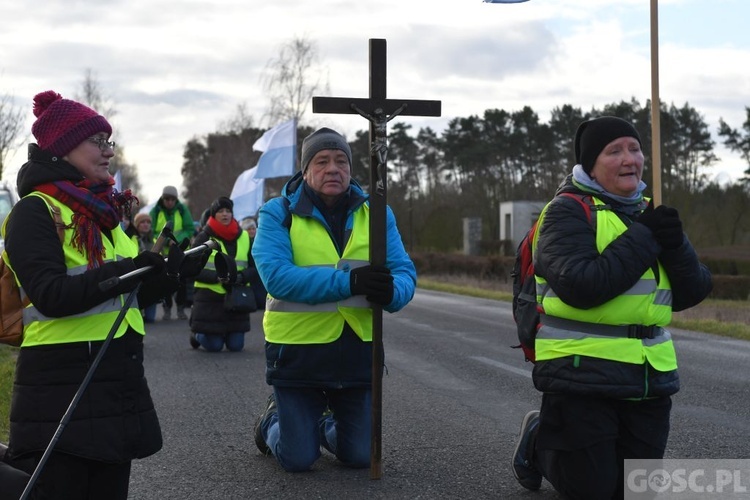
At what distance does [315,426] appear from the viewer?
6227mm

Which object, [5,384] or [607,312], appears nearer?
[607,312]

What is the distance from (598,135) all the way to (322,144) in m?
1.80

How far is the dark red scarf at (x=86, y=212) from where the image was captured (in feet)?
13.5

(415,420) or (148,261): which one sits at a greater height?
(148,261)

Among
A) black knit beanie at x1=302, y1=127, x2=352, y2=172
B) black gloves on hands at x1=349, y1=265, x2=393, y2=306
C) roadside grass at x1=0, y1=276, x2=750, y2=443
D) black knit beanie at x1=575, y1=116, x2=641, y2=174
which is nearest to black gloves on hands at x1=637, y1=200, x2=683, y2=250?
black knit beanie at x1=575, y1=116, x2=641, y2=174

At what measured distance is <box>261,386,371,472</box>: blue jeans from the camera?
6141mm

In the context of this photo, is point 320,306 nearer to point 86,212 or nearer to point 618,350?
point 618,350

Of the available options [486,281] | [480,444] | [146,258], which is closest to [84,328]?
[146,258]

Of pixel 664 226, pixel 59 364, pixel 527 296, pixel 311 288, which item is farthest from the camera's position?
pixel 311 288

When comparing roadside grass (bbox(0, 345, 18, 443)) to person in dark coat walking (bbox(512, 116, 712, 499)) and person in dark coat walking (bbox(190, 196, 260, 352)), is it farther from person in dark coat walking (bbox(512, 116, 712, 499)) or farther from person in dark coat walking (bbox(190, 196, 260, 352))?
person in dark coat walking (bbox(512, 116, 712, 499))

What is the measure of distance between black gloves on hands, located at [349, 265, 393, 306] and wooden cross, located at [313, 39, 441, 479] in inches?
2.7

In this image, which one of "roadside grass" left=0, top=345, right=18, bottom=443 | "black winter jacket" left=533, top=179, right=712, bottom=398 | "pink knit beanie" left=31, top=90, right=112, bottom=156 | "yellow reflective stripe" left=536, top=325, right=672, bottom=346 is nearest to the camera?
"pink knit beanie" left=31, top=90, right=112, bottom=156

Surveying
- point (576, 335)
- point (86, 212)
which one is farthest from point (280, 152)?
point (86, 212)

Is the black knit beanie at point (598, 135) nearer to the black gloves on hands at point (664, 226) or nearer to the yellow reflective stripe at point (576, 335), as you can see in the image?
the black gloves on hands at point (664, 226)
